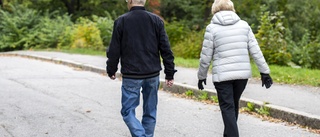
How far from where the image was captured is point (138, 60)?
17.2 ft

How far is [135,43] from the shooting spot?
17.2 feet

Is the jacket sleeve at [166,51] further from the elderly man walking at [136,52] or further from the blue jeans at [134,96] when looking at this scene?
the blue jeans at [134,96]

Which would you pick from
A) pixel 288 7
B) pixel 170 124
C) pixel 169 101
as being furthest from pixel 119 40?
pixel 288 7

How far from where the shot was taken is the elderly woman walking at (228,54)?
18.1ft

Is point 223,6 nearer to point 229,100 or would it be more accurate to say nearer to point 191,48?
point 229,100

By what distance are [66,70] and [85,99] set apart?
232 inches

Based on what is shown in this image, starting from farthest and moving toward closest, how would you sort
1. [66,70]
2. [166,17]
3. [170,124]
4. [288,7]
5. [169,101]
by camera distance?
[166,17]
[288,7]
[66,70]
[169,101]
[170,124]

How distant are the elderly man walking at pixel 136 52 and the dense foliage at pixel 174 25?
36.6 ft

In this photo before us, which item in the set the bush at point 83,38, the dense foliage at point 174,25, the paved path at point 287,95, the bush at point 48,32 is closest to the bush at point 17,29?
the dense foliage at point 174,25

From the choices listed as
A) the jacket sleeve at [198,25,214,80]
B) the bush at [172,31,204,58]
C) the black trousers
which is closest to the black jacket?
the jacket sleeve at [198,25,214,80]

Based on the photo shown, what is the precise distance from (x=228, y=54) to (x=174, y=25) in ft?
68.0

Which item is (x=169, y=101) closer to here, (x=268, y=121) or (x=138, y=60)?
(x=268, y=121)

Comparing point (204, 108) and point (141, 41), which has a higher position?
point (141, 41)

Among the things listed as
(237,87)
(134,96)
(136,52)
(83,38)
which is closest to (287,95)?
(237,87)
